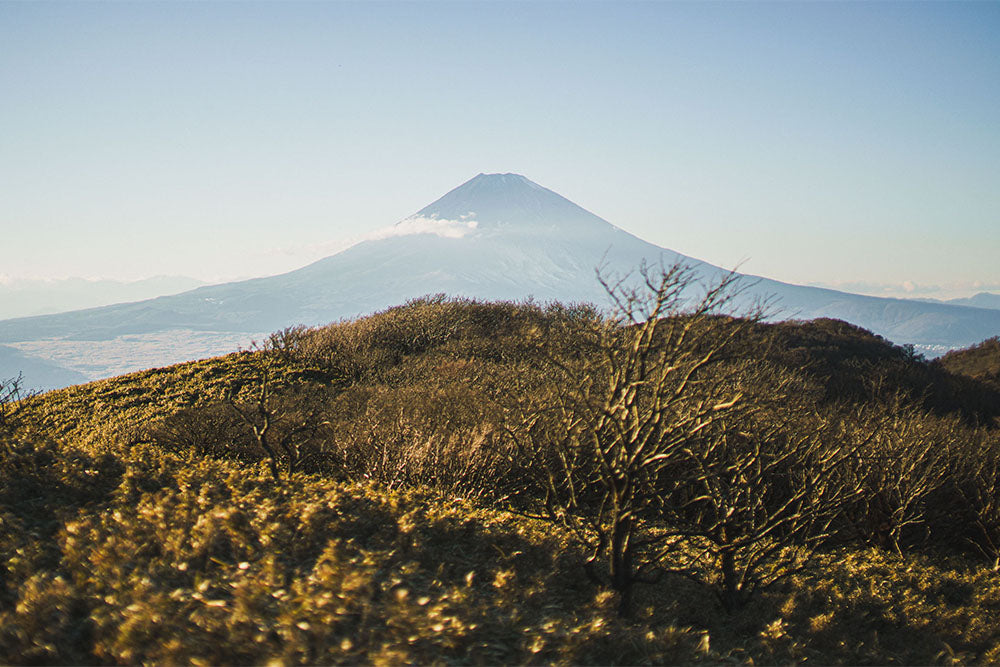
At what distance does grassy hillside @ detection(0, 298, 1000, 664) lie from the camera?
4.96 meters

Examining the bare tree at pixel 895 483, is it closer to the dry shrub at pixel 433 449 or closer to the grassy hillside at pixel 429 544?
the grassy hillside at pixel 429 544

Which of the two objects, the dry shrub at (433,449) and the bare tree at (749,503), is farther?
the dry shrub at (433,449)

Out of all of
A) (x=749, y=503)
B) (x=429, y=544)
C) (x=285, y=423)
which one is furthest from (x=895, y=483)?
(x=285, y=423)

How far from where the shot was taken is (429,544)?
7.64 m

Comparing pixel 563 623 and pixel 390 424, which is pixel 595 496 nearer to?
pixel 390 424

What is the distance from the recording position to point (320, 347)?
21328mm

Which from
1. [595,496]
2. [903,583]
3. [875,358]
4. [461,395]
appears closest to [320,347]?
[461,395]

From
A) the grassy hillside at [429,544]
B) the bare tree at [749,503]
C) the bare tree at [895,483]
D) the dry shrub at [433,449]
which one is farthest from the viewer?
the bare tree at [895,483]

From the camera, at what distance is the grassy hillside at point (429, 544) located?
4.96 metres

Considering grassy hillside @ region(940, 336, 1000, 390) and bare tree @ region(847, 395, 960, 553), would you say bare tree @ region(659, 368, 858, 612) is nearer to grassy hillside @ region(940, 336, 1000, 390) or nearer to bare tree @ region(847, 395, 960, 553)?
bare tree @ region(847, 395, 960, 553)

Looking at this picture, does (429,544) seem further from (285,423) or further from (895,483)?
(895,483)

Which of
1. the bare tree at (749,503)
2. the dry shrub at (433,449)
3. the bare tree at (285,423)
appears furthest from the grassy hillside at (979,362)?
the bare tree at (285,423)

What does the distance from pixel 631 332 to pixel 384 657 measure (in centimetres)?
470

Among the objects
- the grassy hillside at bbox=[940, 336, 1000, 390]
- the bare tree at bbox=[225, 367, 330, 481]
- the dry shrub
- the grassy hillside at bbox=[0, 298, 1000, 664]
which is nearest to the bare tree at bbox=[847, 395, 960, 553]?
the grassy hillside at bbox=[0, 298, 1000, 664]
